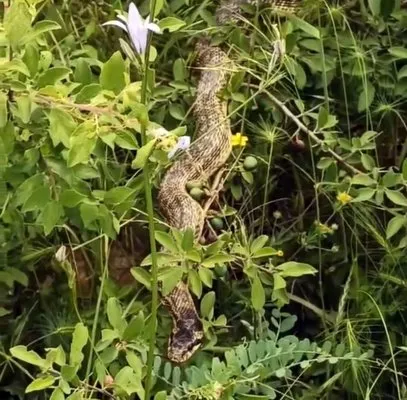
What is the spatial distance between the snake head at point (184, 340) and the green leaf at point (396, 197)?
40 cm

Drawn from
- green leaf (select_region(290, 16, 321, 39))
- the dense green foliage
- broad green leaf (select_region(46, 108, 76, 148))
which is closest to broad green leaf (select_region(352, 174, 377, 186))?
the dense green foliage

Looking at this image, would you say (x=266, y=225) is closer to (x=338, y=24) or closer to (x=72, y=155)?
(x=338, y=24)

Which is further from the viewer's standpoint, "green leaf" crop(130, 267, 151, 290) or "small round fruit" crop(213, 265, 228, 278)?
"small round fruit" crop(213, 265, 228, 278)

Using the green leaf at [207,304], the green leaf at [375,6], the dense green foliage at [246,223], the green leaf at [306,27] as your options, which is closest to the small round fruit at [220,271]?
the dense green foliage at [246,223]

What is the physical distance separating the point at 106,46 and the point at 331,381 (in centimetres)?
81

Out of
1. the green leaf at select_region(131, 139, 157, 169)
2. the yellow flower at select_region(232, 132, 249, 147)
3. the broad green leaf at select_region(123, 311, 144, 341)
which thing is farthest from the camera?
the yellow flower at select_region(232, 132, 249, 147)

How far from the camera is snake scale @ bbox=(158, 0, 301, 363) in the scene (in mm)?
1681

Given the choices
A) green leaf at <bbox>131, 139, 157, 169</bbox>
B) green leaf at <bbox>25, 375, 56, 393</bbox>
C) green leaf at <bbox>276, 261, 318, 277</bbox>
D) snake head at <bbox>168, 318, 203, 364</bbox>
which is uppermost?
green leaf at <bbox>131, 139, 157, 169</bbox>

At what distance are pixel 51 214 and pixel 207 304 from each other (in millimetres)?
387

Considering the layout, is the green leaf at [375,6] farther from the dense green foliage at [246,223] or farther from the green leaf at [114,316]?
the green leaf at [114,316]

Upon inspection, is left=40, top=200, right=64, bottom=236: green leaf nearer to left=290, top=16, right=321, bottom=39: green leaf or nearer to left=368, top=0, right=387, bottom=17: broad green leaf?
left=290, top=16, right=321, bottom=39: green leaf

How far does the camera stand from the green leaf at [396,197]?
5.77ft

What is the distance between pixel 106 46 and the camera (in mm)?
2066

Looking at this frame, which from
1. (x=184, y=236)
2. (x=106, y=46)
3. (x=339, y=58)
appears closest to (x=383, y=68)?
(x=339, y=58)
